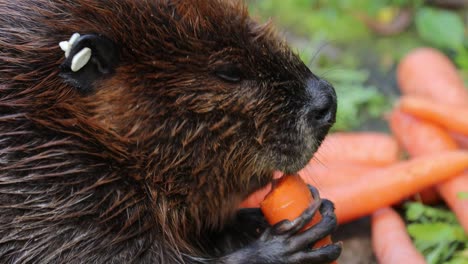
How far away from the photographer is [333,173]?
3902mm

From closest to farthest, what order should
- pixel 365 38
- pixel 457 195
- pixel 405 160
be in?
pixel 457 195 < pixel 405 160 < pixel 365 38

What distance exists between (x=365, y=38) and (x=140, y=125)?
10.4 feet

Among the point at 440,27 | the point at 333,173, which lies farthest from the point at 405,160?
the point at 440,27

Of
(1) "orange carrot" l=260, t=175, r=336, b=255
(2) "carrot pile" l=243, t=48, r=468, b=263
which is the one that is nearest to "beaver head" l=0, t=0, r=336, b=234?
(1) "orange carrot" l=260, t=175, r=336, b=255

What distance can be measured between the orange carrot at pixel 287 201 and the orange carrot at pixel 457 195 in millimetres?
903

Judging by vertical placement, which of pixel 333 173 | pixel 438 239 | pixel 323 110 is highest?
pixel 323 110

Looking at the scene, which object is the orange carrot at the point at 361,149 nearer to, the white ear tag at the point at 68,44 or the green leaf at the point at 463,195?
the green leaf at the point at 463,195

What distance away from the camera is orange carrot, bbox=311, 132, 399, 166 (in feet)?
13.3

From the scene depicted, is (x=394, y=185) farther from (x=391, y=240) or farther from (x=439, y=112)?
(x=439, y=112)

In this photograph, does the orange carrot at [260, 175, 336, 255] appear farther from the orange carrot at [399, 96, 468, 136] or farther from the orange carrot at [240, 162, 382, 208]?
the orange carrot at [399, 96, 468, 136]

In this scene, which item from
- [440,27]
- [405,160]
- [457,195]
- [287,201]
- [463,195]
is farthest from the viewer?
[440,27]

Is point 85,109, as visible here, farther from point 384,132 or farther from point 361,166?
point 384,132

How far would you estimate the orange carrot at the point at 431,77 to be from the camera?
4234mm

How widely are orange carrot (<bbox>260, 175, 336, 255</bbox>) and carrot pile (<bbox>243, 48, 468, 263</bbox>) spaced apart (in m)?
0.30
